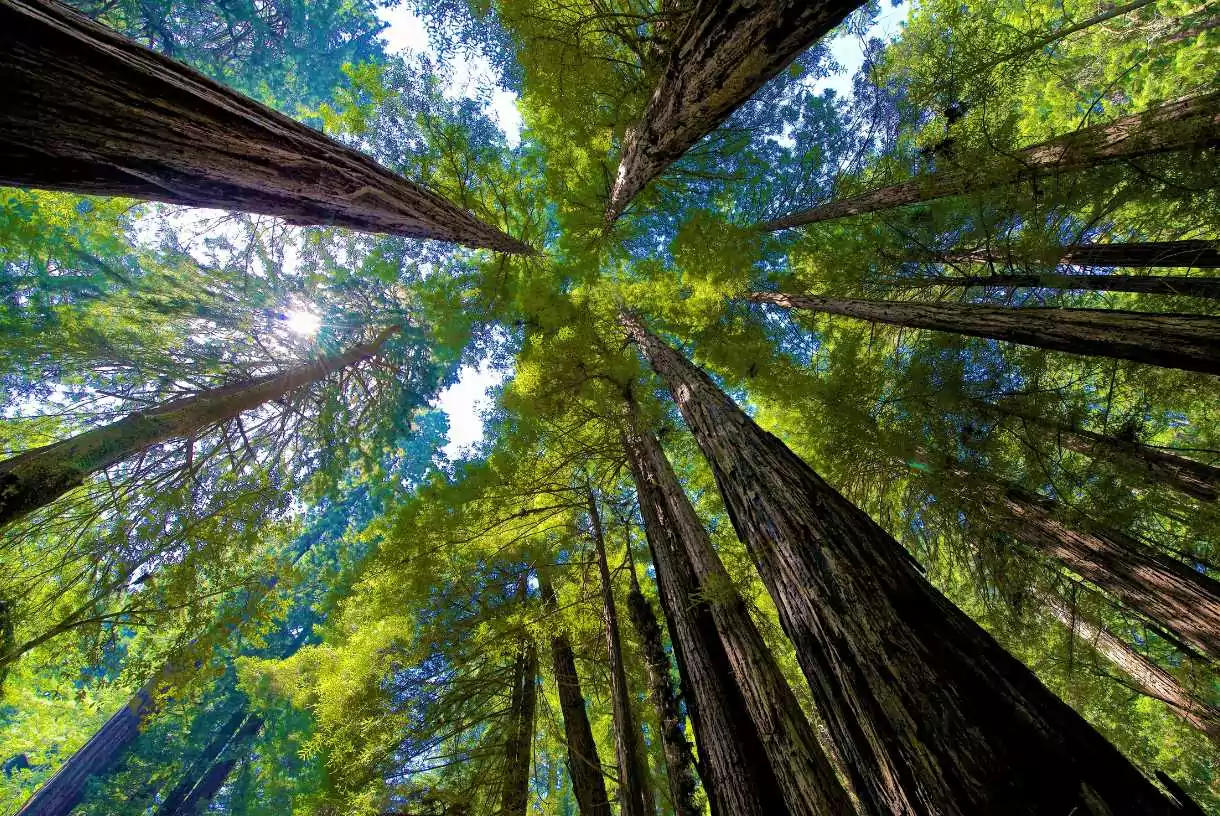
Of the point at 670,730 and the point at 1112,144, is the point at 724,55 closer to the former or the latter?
the point at 1112,144

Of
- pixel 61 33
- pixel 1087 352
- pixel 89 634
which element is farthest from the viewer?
pixel 89 634

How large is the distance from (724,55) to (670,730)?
13.4 ft

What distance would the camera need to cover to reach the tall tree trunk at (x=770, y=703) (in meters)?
2.15

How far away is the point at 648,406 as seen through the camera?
512cm

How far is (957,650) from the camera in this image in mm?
1689

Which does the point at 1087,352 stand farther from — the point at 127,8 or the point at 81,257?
the point at 127,8

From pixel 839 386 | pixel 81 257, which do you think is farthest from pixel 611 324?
pixel 81 257

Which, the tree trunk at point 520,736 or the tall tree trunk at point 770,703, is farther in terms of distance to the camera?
the tree trunk at point 520,736

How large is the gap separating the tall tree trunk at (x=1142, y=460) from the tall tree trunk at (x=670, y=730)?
4.12 metres

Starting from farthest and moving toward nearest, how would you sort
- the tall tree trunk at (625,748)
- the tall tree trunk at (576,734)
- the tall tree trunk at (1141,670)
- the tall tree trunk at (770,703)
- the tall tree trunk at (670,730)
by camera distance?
1. the tall tree trunk at (1141,670)
2. the tall tree trunk at (576,734)
3. the tall tree trunk at (670,730)
4. the tall tree trunk at (625,748)
5. the tall tree trunk at (770,703)

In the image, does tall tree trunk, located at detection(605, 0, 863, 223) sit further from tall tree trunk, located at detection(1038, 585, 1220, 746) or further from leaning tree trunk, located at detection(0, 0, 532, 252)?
tall tree trunk, located at detection(1038, 585, 1220, 746)

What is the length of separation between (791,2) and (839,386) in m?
4.12

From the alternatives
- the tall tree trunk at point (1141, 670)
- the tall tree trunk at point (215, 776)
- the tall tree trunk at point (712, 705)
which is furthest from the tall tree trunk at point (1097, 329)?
the tall tree trunk at point (215, 776)

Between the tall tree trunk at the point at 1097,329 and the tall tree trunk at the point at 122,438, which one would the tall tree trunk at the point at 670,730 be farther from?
the tall tree trunk at the point at 122,438
